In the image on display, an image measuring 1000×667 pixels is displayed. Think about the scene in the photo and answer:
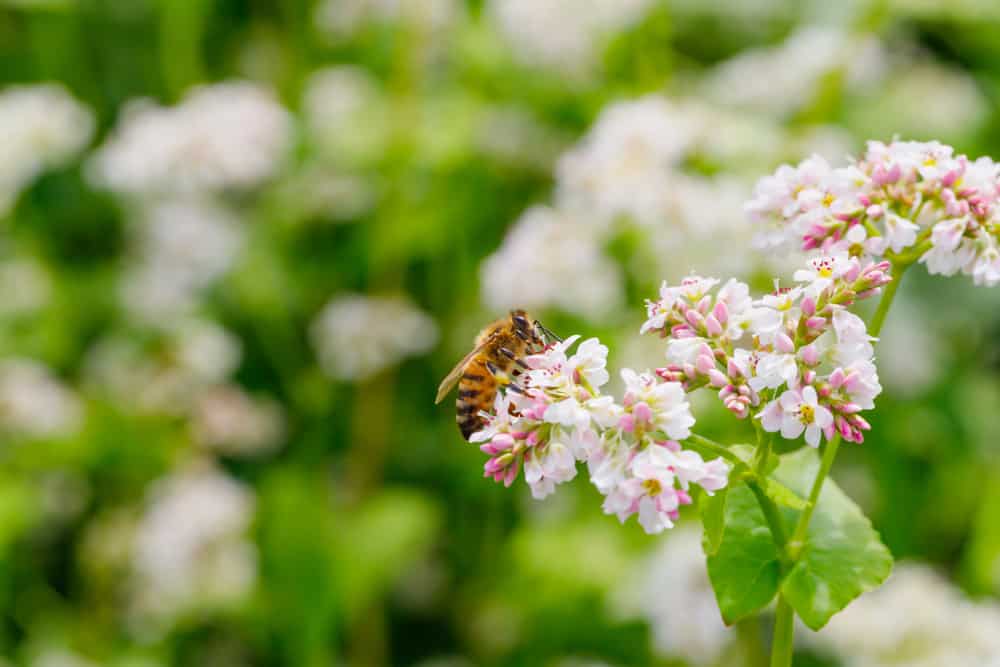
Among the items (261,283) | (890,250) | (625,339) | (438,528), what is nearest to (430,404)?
(438,528)

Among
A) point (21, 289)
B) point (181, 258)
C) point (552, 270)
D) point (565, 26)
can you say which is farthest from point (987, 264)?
point (21, 289)

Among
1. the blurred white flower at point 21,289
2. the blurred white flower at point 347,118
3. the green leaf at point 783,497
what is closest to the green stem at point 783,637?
the green leaf at point 783,497

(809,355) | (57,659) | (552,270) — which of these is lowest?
(57,659)

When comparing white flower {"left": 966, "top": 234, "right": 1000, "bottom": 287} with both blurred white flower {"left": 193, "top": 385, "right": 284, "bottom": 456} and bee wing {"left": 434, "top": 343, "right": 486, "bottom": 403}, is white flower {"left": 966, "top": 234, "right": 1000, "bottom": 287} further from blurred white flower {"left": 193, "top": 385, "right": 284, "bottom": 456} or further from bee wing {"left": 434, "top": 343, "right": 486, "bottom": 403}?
blurred white flower {"left": 193, "top": 385, "right": 284, "bottom": 456}

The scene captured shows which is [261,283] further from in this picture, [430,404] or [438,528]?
[438,528]

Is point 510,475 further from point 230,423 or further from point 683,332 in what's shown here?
point 230,423

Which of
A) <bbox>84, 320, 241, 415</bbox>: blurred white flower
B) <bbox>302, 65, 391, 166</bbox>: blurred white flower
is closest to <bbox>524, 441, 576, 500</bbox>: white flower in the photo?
<bbox>302, 65, 391, 166</bbox>: blurred white flower
